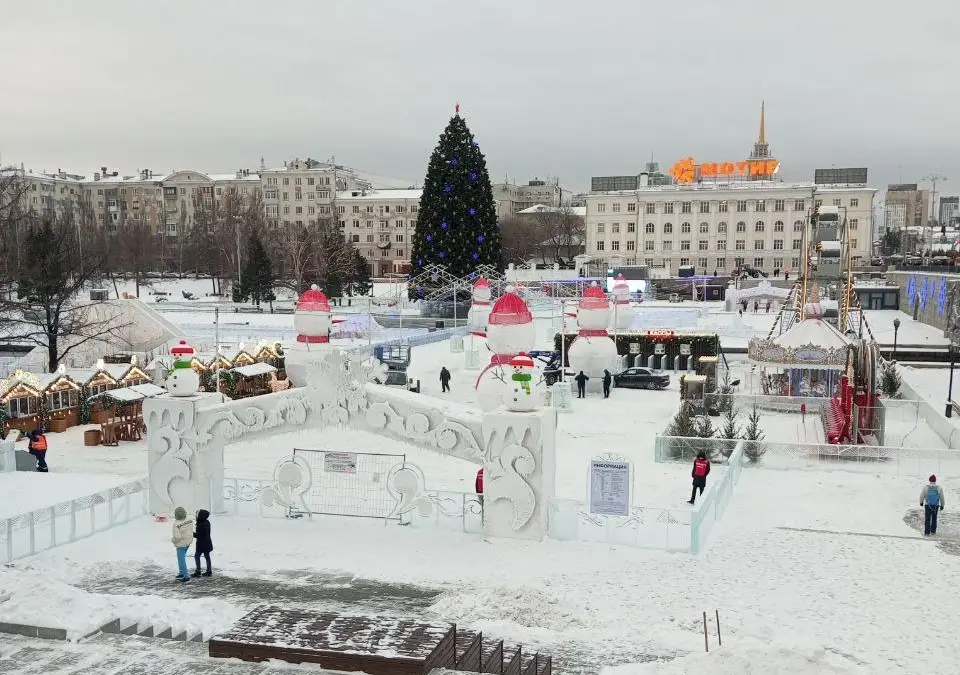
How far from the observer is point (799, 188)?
98.6m

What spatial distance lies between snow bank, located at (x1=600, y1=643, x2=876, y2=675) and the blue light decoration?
2242 inches

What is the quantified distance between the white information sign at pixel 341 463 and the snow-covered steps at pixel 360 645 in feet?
20.9

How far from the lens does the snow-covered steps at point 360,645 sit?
7227 mm

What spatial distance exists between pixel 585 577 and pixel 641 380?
1966cm

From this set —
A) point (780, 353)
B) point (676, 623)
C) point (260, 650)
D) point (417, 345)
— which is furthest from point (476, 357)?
point (260, 650)

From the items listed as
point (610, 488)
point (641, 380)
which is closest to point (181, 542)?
point (610, 488)

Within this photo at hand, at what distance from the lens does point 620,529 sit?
47.1 ft

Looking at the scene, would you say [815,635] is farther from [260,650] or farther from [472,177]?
[472,177]

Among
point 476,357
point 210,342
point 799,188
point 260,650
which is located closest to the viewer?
point 260,650

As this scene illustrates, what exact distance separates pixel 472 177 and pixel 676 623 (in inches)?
1957

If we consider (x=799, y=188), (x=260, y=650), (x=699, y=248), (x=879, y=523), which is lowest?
(x=879, y=523)

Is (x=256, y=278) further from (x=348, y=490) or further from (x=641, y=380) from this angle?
(x=348, y=490)

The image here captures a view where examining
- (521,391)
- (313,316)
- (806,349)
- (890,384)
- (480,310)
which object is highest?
(313,316)

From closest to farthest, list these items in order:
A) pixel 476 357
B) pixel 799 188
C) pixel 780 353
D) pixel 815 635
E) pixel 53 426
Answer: pixel 815 635, pixel 53 426, pixel 780 353, pixel 476 357, pixel 799 188
